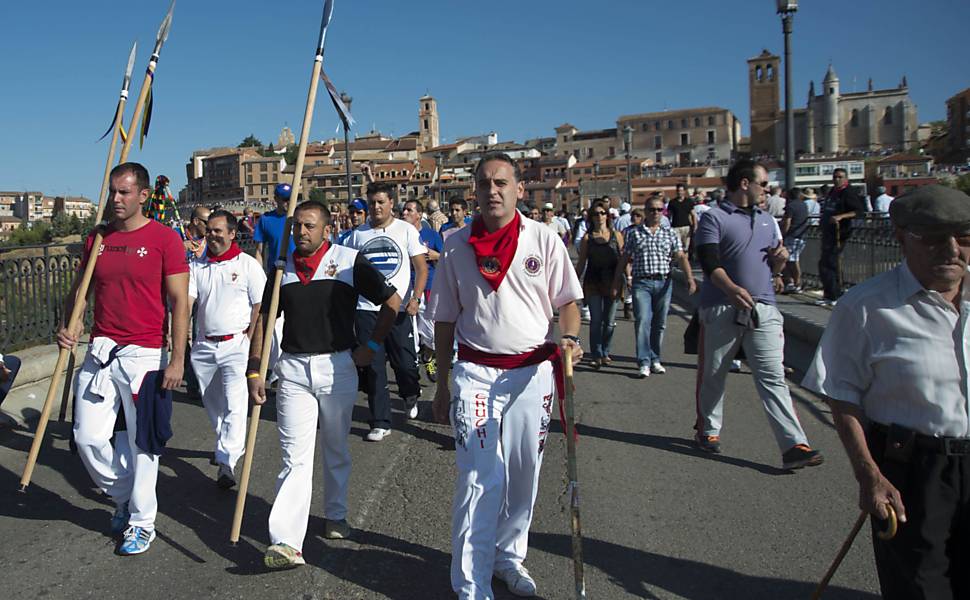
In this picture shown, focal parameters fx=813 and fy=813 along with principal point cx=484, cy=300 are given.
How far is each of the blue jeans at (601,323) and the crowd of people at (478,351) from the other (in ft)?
10.1

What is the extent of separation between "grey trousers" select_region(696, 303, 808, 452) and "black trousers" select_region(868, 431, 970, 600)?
3.04m

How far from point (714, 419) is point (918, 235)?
3.75m

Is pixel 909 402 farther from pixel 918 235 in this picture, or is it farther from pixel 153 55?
pixel 153 55

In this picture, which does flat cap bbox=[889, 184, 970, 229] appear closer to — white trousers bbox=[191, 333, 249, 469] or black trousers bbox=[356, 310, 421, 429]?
white trousers bbox=[191, 333, 249, 469]

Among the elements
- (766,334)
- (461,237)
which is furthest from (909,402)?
(766,334)

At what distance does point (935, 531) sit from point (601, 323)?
7.37 metres

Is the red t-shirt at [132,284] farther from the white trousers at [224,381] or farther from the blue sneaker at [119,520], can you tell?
the white trousers at [224,381]

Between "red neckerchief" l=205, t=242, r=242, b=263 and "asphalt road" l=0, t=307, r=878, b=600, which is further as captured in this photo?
"red neckerchief" l=205, t=242, r=242, b=263

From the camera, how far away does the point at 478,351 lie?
12.8 feet

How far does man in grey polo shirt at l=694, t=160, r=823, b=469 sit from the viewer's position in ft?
20.0

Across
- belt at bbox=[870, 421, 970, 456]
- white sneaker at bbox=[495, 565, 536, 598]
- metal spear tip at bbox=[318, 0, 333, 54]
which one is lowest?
white sneaker at bbox=[495, 565, 536, 598]

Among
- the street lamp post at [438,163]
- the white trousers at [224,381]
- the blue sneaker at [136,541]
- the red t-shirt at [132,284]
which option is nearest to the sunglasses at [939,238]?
the red t-shirt at [132,284]

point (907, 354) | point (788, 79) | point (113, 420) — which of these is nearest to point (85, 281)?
point (113, 420)

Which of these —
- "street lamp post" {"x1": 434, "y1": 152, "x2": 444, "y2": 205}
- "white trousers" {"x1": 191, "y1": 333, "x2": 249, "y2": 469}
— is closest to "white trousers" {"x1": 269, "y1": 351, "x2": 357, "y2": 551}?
"white trousers" {"x1": 191, "y1": 333, "x2": 249, "y2": 469}
